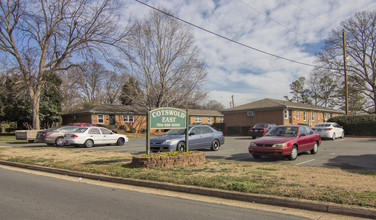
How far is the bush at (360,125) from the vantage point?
89.6 ft

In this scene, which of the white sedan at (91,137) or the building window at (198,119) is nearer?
the white sedan at (91,137)

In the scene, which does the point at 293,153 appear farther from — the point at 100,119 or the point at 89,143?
the point at 100,119

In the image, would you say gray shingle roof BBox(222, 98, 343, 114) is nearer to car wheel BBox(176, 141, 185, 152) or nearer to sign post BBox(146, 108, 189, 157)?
car wheel BBox(176, 141, 185, 152)

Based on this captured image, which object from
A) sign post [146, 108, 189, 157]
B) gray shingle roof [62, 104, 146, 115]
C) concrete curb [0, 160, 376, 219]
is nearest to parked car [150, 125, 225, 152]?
sign post [146, 108, 189, 157]

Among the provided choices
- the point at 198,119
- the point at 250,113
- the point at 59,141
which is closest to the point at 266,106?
the point at 250,113

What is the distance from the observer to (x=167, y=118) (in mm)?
10469

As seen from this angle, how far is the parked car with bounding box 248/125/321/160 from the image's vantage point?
10.7m

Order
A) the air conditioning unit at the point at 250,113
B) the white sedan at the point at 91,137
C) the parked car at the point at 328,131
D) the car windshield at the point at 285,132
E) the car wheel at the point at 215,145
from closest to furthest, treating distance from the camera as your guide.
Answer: the car windshield at the point at 285,132, the car wheel at the point at 215,145, the white sedan at the point at 91,137, the parked car at the point at 328,131, the air conditioning unit at the point at 250,113

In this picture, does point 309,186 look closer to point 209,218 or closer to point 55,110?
point 209,218

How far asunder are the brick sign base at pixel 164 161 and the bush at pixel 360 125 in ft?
79.1

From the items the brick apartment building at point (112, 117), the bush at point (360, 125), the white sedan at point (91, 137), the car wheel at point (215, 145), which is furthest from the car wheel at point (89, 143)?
the bush at point (360, 125)

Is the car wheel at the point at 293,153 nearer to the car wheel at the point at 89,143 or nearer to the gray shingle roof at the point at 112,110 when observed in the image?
the car wheel at the point at 89,143

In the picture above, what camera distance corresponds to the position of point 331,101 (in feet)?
207

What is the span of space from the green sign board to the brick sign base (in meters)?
1.16
